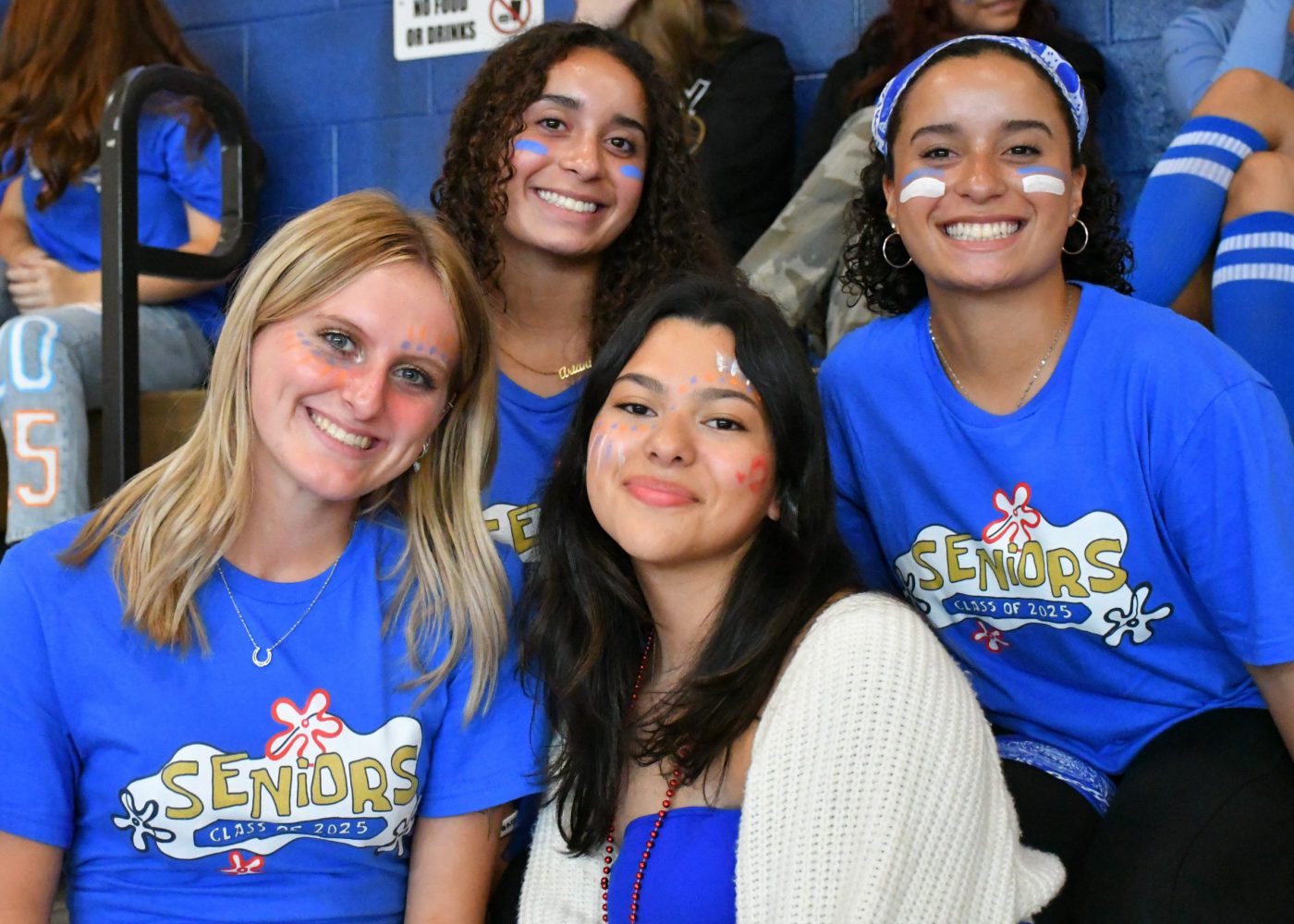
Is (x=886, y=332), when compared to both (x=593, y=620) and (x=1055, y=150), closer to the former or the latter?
(x=1055, y=150)

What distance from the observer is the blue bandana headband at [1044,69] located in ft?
5.38

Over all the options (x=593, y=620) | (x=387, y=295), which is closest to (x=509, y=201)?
(x=387, y=295)

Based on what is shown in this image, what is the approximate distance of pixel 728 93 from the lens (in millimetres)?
2988

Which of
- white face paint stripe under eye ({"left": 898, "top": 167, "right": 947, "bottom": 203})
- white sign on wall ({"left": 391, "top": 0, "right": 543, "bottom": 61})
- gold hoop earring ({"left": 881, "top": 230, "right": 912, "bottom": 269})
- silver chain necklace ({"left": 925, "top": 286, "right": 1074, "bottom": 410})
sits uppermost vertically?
white sign on wall ({"left": 391, "top": 0, "right": 543, "bottom": 61})

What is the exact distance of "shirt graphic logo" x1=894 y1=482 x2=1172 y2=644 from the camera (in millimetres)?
1527

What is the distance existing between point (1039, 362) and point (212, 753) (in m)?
1.02

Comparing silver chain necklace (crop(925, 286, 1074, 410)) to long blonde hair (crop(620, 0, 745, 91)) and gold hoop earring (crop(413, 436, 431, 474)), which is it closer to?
gold hoop earring (crop(413, 436, 431, 474))

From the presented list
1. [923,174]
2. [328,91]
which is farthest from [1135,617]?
[328,91]

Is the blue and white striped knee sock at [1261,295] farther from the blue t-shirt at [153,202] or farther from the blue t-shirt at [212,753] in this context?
the blue t-shirt at [153,202]

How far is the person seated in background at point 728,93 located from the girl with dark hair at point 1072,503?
123 centimetres

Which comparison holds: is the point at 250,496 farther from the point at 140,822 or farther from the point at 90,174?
the point at 90,174

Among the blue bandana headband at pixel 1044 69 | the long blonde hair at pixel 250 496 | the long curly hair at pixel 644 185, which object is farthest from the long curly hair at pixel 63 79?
the blue bandana headband at pixel 1044 69

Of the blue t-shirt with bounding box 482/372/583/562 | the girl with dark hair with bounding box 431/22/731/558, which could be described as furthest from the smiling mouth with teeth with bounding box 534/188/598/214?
the blue t-shirt with bounding box 482/372/583/562

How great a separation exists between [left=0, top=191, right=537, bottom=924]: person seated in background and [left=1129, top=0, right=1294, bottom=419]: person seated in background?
130cm
